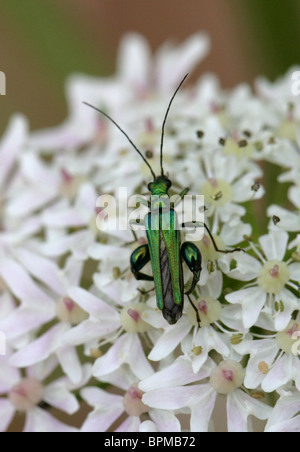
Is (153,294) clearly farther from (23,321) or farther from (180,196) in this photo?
(23,321)

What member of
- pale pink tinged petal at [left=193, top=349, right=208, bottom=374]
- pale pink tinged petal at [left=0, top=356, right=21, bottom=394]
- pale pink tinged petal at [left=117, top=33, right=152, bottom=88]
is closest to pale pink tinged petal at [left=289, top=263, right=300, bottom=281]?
pale pink tinged petal at [left=193, top=349, right=208, bottom=374]

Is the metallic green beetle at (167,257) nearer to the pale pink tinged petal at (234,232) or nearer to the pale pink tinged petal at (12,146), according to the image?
the pale pink tinged petal at (234,232)

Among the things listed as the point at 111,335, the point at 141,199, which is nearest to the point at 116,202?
the point at 141,199

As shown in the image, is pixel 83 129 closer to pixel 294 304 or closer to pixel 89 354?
pixel 89 354

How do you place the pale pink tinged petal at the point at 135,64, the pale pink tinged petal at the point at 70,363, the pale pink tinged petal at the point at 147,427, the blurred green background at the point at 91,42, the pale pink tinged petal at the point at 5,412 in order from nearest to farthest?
the pale pink tinged petal at the point at 147,427 → the pale pink tinged petal at the point at 70,363 → the pale pink tinged petal at the point at 5,412 → the blurred green background at the point at 91,42 → the pale pink tinged petal at the point at 135,64

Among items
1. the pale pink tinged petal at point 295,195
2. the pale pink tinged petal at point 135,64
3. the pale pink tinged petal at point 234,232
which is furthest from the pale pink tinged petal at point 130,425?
the pale pink tinged petal at point 135,64

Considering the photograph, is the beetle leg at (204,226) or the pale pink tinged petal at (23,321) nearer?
the beetle leg at (204,226)

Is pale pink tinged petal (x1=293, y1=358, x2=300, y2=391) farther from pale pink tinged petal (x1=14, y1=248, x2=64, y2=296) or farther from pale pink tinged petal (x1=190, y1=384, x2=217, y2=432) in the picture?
pale pink tinged petal (x1=14, y1=248, x2=64, y2=296)
